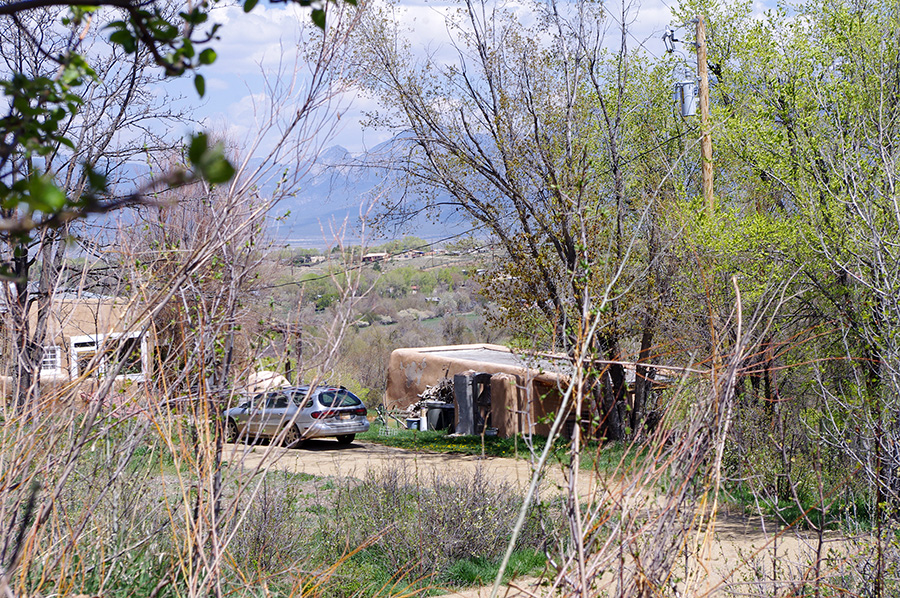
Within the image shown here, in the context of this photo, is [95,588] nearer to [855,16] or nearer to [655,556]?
[655,556]

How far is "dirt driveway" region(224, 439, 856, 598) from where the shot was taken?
584cm

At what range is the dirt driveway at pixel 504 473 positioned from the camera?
19.2 ft

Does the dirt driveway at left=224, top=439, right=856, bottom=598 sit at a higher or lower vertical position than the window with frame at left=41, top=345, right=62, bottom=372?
lower

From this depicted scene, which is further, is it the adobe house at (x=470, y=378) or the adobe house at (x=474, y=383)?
the adobe house at (x=470, y=378)

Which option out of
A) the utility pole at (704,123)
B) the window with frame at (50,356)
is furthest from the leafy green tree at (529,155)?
the window with frame at (50,356)

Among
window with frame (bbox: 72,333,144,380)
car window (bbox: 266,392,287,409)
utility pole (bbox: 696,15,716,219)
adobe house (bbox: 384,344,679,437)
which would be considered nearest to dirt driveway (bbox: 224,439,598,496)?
car window (bbox: 266,392,287,409)

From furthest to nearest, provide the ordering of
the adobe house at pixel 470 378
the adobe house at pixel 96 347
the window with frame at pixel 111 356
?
the adobe house at pixel 470 378, the adobe house at pixel 96 347, the window with frame at pixel 111 356

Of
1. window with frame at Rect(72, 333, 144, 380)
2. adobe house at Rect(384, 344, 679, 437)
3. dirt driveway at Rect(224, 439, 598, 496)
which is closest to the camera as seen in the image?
window with frame at Rect(72, 333, 144, 380)

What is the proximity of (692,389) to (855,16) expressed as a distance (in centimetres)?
868

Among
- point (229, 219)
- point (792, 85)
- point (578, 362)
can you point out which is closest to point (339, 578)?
point (229, 219)

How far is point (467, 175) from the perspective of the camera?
15.3m

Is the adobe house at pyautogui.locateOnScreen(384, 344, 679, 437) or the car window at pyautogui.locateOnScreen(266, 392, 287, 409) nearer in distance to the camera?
the car window at pyautogui.locateOnScreen(266, 392, 287, 409)

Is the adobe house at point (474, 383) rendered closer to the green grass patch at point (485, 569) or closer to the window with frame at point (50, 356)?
the green grass patch at point (485, 569)

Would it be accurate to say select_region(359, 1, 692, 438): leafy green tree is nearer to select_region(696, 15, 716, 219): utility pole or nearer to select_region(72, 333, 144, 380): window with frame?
select_region(696, 15, 716, 219): utility pole
